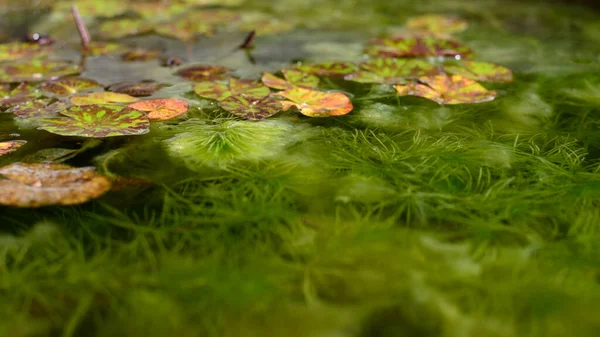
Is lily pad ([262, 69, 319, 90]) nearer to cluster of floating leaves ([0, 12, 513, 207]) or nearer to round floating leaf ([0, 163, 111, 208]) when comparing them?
cluster of floating leaves ([0, 12, 513, 207])

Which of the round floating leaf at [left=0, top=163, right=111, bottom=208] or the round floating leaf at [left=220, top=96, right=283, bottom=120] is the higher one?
the round floating leaf at [left=0, top=163, right=111, bottom=208]

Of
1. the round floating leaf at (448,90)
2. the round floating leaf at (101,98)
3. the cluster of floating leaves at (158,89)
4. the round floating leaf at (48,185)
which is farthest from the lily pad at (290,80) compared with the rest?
the round floating leaf at (48,185)

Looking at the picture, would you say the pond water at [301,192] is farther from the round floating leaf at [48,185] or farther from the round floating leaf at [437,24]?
the round floating leaf at [437,24]

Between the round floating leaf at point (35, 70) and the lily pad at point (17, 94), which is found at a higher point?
the round floating leaf at point (35, 70)

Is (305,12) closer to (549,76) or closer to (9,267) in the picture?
(549,76)

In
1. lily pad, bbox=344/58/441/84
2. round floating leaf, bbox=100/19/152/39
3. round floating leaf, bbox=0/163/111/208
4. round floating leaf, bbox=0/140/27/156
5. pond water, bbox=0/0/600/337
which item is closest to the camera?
pond water, bbox=0/0/600/337

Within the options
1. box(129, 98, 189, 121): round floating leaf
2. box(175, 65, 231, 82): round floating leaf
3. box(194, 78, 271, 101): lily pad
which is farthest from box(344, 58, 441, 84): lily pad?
box(129, 98, 189, 121): round floating leaf

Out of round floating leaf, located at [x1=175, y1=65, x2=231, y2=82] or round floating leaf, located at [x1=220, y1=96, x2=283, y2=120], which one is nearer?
round floating leaf, located at [x1=220, y1=96, x2=283, y2=120]
